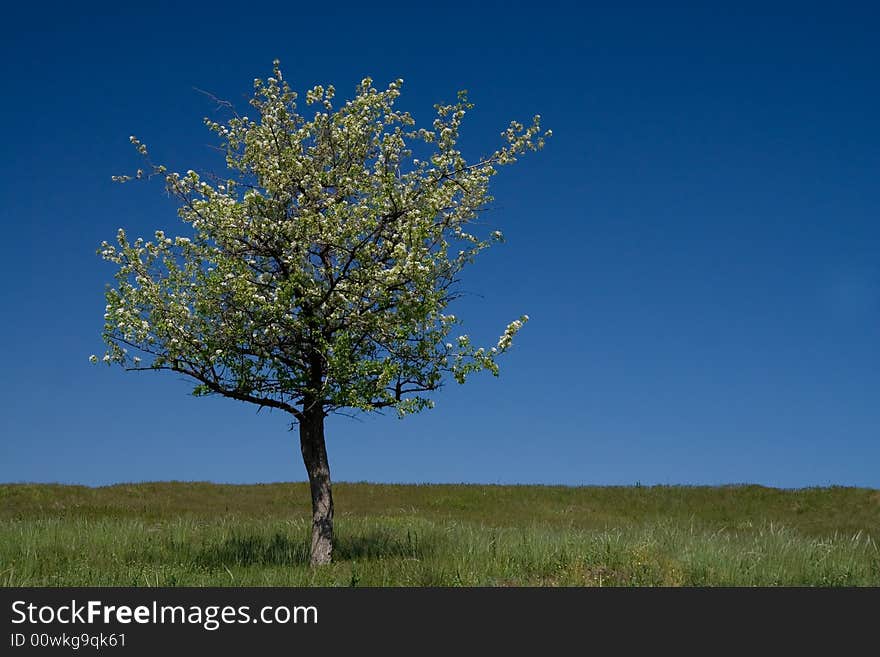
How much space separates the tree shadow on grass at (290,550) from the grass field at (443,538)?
0.07 m

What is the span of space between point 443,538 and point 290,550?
4.54m

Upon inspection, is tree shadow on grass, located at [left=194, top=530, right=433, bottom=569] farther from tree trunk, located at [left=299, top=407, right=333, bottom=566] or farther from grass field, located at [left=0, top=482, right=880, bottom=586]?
tree trunk, located at [left=299, top=407, right=333, bottom=566]

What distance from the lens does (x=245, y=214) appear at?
16.6 metres

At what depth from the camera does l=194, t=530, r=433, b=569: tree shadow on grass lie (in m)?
18.7

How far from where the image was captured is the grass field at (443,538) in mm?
15719

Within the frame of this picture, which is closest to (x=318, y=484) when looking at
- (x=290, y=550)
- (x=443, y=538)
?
(x=290, y=550)

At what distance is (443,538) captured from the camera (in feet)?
72.2

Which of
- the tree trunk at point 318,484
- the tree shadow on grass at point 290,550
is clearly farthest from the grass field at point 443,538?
the tree trunk at point 318,484
